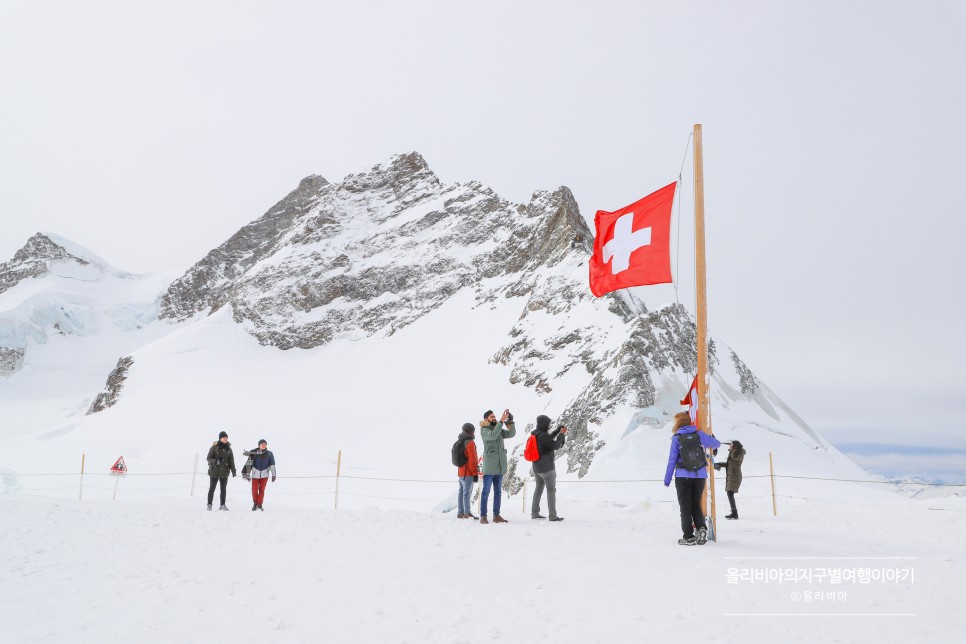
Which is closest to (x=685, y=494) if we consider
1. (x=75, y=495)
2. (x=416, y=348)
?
(x=75, y=495)

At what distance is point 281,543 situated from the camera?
847 centimetres

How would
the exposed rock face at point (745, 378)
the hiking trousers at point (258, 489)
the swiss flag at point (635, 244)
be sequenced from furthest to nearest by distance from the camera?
the exposed rock face at point (745, 378), the hiking trousers at point (258, 489), the swiss flag at point (635, 244)

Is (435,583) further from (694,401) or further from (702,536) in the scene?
(694,401)

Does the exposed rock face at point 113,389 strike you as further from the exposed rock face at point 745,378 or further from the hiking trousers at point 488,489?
the hiking trousers at point 488,489

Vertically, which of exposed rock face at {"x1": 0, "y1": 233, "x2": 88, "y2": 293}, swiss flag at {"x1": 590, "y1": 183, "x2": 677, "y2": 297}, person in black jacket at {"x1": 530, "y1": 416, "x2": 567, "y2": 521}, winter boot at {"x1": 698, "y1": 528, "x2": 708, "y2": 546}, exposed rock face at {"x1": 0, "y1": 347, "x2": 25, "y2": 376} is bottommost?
winter boot at {"x1": 698, "y1": 528, "x2": 708, "y2": 546}

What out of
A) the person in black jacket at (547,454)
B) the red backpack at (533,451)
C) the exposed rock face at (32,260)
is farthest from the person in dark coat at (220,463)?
the exposed rock face at (32,260)

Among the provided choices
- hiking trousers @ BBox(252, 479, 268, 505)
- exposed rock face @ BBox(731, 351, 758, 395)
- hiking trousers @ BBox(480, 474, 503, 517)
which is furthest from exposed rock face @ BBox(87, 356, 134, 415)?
hiking trousers @ BBox(480, 474, 503, 517)

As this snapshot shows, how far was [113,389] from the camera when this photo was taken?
62.5 meters

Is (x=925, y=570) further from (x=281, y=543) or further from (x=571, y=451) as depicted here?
(x=571, y=451)

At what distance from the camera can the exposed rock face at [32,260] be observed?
12050 cm

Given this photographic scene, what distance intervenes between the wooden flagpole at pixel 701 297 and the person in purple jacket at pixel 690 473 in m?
0.54

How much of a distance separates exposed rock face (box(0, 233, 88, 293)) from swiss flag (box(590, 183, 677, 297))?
463 ft

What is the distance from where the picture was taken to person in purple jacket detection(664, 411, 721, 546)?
8406 mm

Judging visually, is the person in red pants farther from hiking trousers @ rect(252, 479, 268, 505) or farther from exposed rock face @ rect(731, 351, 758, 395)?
exposed rock face @ rect(731, 351, 758, 395)
